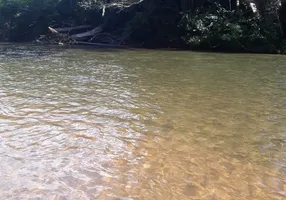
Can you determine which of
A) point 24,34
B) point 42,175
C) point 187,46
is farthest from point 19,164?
point 24,34

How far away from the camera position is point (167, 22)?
2378cm

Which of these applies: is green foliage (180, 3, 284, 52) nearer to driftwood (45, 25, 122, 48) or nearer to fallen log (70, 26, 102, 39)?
driftwood (45, 25, 122, 48)

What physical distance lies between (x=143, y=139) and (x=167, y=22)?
19.5 metres

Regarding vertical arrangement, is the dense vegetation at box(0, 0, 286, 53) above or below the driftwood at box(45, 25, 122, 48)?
above

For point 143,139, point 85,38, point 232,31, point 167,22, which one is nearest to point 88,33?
point 85,38

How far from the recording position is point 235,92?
848cm

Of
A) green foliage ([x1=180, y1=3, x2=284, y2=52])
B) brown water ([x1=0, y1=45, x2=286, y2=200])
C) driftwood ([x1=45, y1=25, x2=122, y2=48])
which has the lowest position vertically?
brown water ([x1=0, y1=45, x2=286, y2=200])

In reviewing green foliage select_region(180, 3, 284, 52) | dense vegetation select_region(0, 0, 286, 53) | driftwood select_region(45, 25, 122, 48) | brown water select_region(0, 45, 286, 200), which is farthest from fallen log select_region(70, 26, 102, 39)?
brown water select_region(0, 45, 286, 200)

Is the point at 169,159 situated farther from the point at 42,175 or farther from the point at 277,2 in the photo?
the point at 277,2

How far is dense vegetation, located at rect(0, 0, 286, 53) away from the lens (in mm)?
19281

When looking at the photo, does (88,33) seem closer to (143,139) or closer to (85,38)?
(85,38)

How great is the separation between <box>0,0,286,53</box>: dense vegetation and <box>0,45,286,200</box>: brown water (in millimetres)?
9888

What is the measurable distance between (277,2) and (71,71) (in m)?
12.8

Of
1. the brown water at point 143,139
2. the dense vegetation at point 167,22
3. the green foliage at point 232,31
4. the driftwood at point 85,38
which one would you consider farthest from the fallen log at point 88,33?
the brown water at point 143,139
